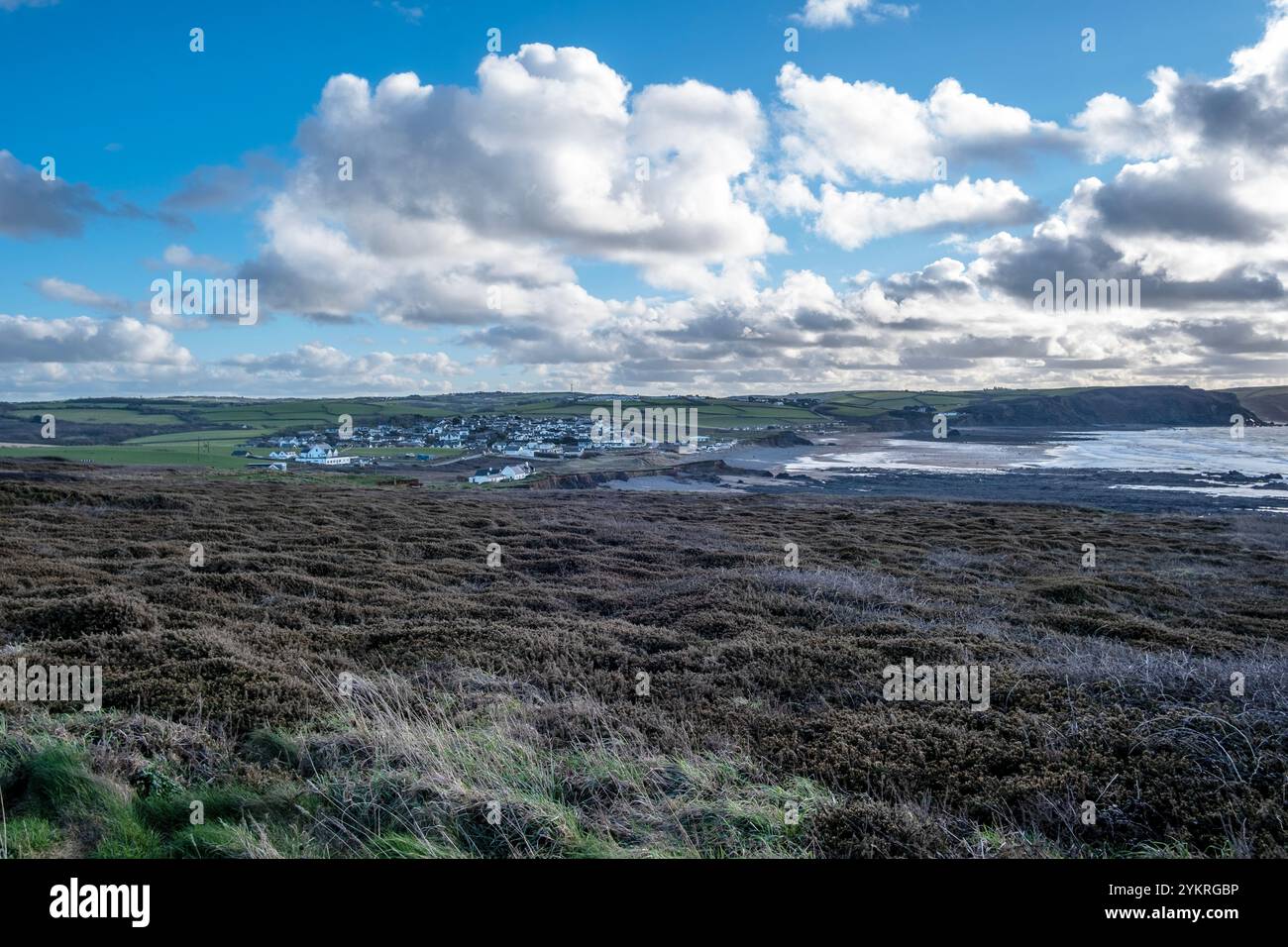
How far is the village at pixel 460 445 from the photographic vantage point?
81938 mm

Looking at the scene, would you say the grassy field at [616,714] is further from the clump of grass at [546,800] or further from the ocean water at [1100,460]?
the ocean water at [1100,460]

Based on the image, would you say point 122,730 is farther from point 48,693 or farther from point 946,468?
point 946,468

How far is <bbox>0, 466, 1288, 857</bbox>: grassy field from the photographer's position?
189 inches

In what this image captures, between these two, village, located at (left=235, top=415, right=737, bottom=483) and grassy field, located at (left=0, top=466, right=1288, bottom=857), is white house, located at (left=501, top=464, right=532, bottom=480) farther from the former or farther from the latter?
grassy field, located at (left=0, top=466, right=1288, bottom=857)

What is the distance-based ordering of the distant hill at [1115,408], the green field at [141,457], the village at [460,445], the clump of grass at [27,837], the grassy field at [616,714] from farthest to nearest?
the distant hill at [1115,408] < the village at [460,445] < the green field at [141,457] < the grassy field at [616,714] < the clump of grass at [27,837]

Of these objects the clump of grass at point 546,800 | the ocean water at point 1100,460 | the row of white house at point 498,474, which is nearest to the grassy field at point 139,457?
the row of white house at point 498,474

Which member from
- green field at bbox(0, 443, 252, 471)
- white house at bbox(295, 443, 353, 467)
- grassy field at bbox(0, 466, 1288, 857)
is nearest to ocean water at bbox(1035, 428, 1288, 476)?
grassy field at bbox(0, 466, 1288, 857)

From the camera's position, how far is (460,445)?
10812 centimetres

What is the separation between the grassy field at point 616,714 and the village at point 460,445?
170 ft

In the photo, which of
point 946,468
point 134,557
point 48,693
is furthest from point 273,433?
point 48,693

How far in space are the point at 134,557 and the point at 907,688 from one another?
57.0 feet

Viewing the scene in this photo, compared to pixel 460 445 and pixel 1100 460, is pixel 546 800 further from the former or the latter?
pixel 460 445

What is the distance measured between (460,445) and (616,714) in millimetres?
104815

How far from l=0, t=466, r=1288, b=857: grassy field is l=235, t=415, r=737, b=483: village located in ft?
170
